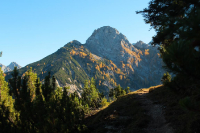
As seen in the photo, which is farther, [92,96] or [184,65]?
[92,96]

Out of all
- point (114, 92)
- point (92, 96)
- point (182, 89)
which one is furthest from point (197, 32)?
point (114, 92)

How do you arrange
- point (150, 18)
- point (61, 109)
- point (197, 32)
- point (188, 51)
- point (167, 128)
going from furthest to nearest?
1. point (150, 18)
2. point (61, 109)
3. point (167, 128)
4. point (197, 32)
5. point (188, 51)

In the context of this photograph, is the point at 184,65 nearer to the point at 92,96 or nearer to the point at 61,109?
the point at 61,109

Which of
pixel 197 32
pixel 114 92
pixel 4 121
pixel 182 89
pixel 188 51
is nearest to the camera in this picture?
pixel 188 51

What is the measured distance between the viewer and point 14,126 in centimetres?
1692

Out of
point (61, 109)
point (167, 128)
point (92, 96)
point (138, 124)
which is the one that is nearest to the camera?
point (167, 128)

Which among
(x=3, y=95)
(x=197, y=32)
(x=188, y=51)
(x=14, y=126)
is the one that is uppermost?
(x=3, y=95)

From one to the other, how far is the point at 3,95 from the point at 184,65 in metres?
21.7

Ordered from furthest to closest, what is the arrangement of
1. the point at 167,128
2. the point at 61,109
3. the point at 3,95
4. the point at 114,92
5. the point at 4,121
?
the point at 114,92
the point at 3,95
the point at 4,121
the point at 61,109
the point at 167,128

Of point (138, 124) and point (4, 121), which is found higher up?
point (4, 121)

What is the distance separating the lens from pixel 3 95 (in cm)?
1836

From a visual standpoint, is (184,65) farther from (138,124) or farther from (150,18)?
(150,18)

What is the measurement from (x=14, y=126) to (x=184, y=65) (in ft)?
66.0

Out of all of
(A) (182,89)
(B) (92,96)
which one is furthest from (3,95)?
(A) (182,89)
